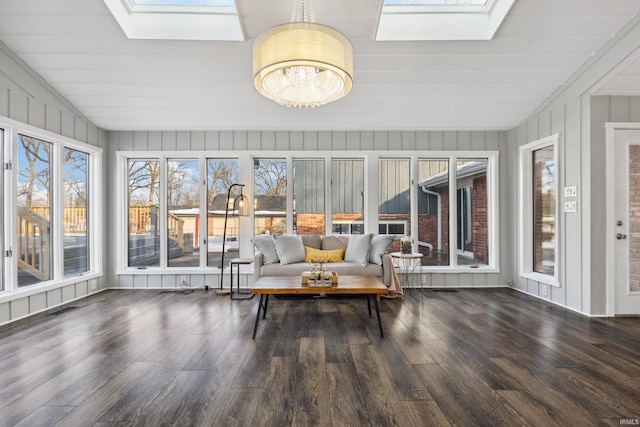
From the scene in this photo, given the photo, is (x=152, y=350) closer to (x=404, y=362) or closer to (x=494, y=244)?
(x=404, y=362)

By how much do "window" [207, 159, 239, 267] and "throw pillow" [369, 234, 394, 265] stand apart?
224 centimetres

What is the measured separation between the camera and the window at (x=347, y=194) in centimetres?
544

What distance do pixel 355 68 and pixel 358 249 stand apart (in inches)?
97.6

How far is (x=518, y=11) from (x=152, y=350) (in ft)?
14.8

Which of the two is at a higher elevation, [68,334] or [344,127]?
[344,127]

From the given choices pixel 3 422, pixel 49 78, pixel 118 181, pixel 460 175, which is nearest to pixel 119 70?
pixel 49 78

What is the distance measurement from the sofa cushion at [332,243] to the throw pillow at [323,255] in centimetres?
10

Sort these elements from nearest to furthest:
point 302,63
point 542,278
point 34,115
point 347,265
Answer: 1. point 302,63
2. point 34,115
3. point 542,278
4. point 347,265

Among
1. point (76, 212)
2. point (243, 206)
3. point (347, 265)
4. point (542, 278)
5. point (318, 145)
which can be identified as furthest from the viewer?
point (318, 145)

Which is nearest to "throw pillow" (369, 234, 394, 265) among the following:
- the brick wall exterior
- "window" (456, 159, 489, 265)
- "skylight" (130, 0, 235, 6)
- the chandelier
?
"window" (456, 159, 489, 265)

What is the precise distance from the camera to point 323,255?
4926mm

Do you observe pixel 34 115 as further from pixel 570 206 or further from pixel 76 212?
pixel 570 206

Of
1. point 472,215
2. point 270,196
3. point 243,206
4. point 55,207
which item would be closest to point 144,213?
point 55,207

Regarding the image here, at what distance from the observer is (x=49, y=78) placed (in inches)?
154
